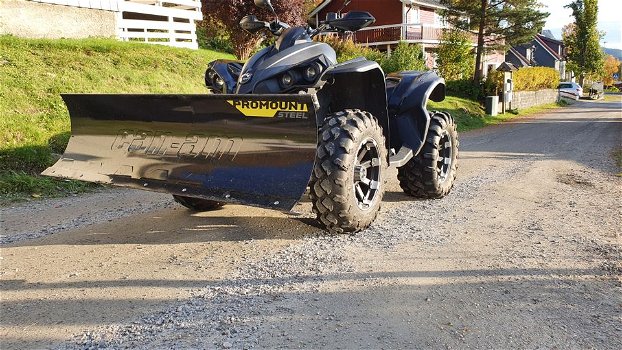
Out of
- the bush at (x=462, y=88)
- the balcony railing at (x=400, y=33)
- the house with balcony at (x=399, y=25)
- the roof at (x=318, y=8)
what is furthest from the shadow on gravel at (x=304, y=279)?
the roof at (x=318, y=8)

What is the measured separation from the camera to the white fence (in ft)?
45.9

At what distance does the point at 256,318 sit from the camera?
301 cm

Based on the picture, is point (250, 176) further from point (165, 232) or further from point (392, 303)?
point (392, 303)

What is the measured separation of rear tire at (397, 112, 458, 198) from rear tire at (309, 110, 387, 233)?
1.28 m

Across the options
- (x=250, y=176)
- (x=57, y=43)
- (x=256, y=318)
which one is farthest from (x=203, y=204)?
(x=57, y=43)

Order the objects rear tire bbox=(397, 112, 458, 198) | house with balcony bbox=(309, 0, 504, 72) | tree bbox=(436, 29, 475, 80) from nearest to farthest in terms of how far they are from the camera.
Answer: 1. rear tire bbox=(397, 112, 458, 198)
2. tree bbox=(436, 29, 475, 80)
3. house with balcony bbox=(309, 0, 504, 72)

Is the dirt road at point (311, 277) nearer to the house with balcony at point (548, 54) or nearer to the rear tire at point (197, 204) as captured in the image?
the rear tire at point (197, 204)

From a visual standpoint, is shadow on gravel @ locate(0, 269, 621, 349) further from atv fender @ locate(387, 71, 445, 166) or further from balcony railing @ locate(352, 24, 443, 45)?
balcony railing @ locate(352, 24, 443, 45)

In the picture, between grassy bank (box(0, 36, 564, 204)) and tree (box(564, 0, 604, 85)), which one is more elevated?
tree (box(564, 0, 604, 85))

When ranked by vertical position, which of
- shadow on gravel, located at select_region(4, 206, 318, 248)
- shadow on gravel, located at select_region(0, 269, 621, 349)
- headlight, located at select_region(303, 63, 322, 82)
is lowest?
shadow on gravel, located at select_region(0, 269, 621, 349)

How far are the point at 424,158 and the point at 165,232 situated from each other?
2741mm

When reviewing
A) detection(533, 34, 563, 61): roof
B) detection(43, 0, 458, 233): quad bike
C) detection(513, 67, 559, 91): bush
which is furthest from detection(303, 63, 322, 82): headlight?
detection(533, 34, 563, 61): roof

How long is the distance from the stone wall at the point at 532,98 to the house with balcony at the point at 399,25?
3.38 m

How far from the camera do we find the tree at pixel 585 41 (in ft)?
166
